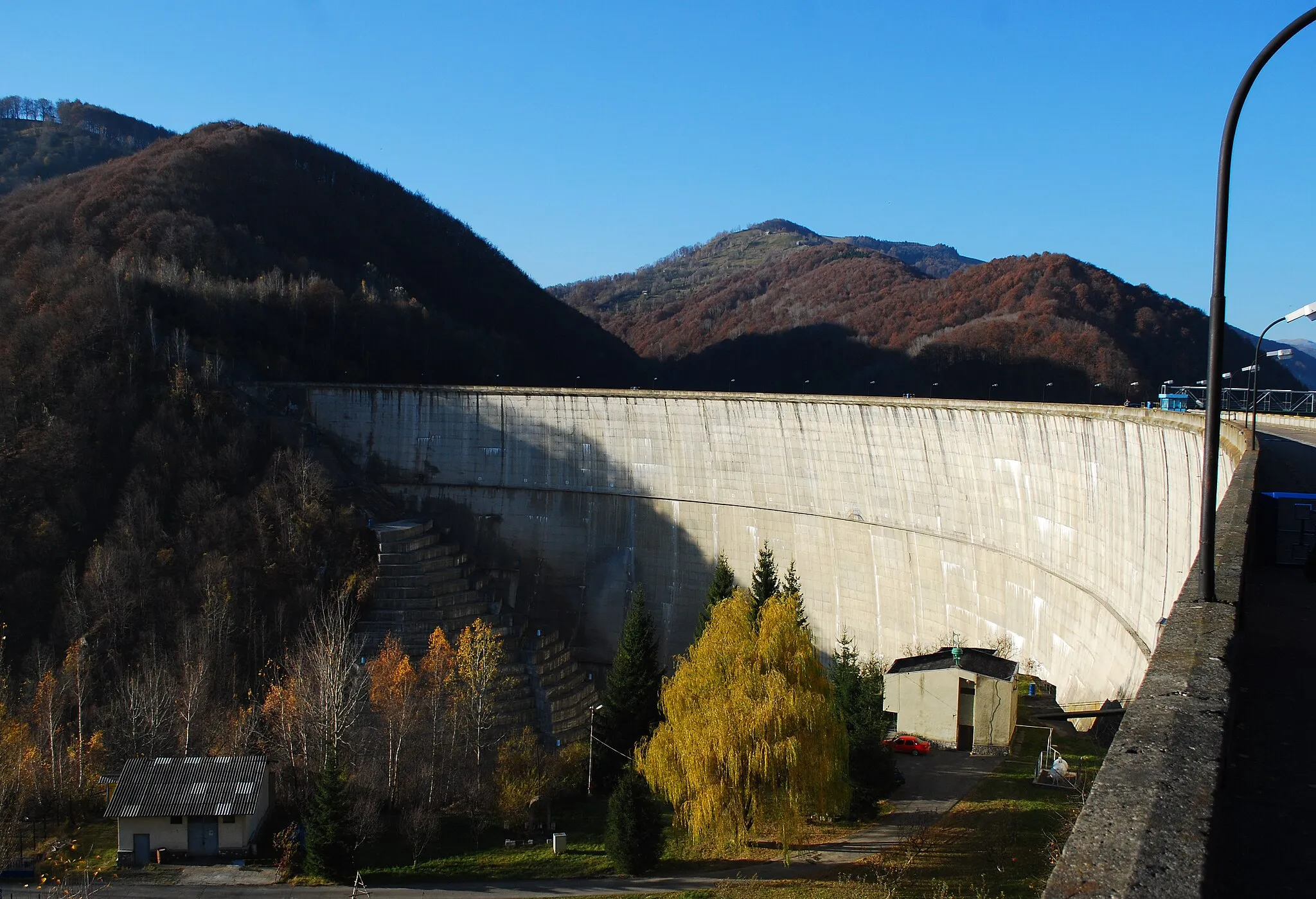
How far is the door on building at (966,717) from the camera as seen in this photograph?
59.7 ft

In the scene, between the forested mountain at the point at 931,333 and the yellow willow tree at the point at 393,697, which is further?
the forested mountain at the point at 931,333

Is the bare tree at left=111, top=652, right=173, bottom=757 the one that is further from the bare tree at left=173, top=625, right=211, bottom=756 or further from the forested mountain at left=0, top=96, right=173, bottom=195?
the forested mountain at left=0, top=96, right=173, bottom=195

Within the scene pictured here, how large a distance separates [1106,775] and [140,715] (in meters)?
25.2

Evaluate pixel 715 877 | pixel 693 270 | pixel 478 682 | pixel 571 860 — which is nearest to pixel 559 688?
pixel 478 682

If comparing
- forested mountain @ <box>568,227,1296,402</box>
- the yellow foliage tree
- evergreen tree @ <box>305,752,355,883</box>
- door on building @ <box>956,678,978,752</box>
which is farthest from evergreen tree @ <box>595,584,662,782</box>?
forested mountain @ <box>568,227,1296,402</box>

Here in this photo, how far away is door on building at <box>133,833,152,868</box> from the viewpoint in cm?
1884

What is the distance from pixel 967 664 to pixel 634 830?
22.2 feet

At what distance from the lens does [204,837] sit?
19.1 meters

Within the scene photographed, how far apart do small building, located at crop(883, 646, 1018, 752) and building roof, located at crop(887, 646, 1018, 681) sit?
12 millimetres

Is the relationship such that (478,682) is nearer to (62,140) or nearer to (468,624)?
(468,624)

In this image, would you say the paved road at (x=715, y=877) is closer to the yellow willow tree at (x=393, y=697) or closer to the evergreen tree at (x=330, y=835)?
the evergreen tree at (x=330, y=835)

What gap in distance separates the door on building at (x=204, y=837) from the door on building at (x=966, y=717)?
45.7 feet

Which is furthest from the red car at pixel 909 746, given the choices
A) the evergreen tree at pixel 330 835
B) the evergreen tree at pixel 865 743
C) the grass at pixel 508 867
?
the evergreen tree at pixel 330 835

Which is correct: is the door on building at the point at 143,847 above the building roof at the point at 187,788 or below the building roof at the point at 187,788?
below
